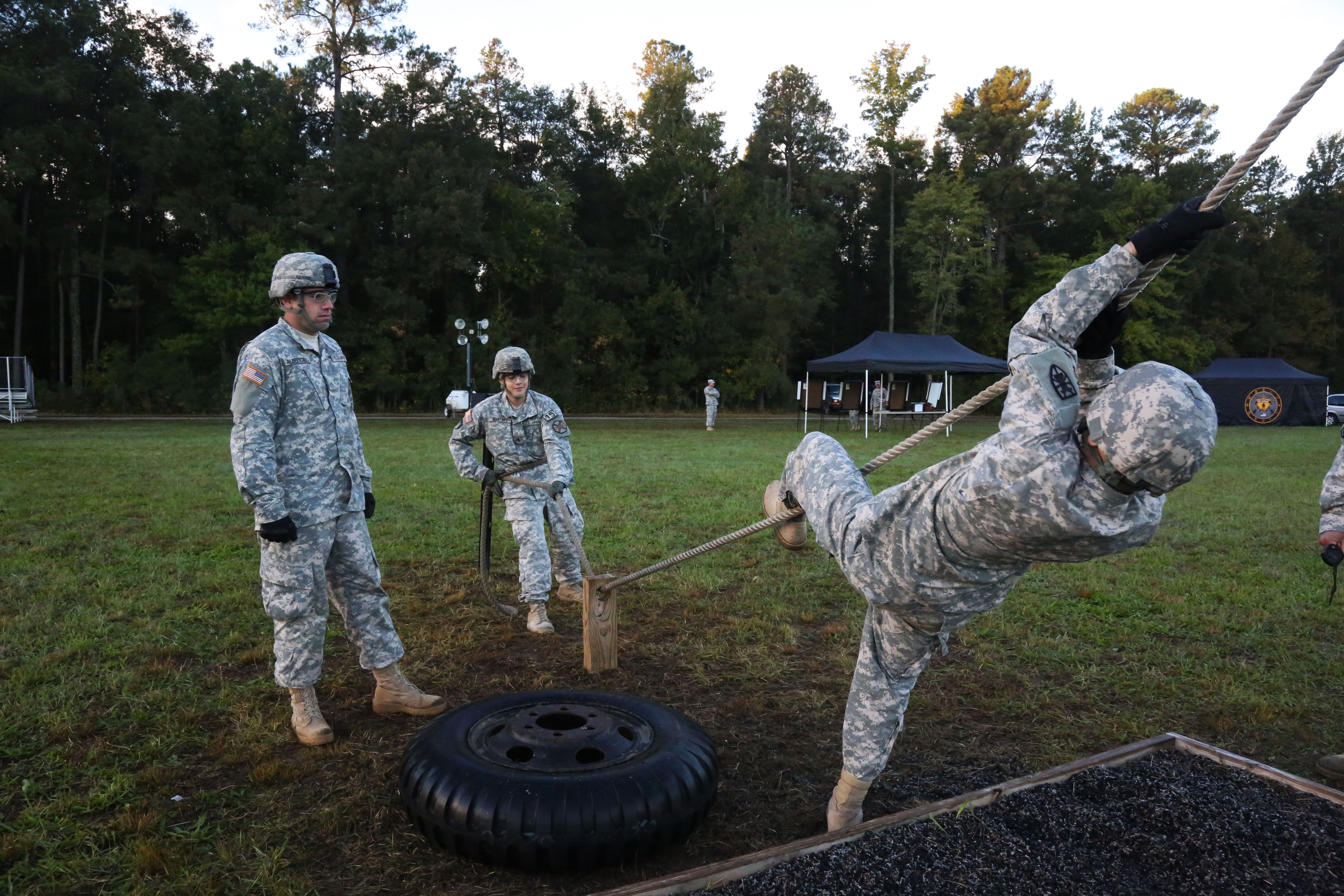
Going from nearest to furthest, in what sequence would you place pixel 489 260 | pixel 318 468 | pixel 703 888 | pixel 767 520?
pixel 703 888
pixel 767 520
pixel 318 468
pixel 489 260

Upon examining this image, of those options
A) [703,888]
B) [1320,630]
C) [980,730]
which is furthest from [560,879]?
[1320,630]

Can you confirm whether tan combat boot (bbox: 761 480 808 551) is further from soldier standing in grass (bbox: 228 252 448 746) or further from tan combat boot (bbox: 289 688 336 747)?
tan combat boot (bbox: 289 688 336 747)

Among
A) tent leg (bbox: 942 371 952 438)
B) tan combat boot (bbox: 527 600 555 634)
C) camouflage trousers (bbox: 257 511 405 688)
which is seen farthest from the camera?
tent leg (bbox: 942 371 952 438)

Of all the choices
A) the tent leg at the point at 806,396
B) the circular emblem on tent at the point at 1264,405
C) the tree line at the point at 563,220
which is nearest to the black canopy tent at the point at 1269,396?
the circular emblem on tent at the point at 1264,405

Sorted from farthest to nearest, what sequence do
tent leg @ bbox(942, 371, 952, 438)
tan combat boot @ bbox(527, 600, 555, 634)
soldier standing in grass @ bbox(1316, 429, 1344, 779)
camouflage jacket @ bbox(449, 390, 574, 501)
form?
tent leg @ bbox(942, 371, 952, 438) < camouflage jacket @ bbox(449, 390, 574, 501) < tan combat boot @ bbox(527, 600, 555, 634) < soldier standing in grass @ bbox(1316, 429, 1344, 779)

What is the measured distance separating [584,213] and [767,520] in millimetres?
48287

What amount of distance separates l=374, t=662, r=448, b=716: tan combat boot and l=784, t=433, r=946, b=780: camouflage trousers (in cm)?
225

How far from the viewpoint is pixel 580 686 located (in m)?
4.84

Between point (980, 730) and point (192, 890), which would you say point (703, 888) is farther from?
point (980, 730)

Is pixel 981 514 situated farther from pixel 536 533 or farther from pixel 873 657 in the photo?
pixel 536 533

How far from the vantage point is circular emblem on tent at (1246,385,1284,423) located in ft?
114

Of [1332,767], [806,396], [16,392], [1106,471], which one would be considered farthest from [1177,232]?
[16,392]

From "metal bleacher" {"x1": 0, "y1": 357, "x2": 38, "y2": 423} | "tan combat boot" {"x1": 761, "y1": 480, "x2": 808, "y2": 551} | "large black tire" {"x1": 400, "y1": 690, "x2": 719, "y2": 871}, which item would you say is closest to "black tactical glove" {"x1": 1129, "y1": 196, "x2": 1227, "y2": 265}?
"tan combat boot" {"x1": 761, "y1": 480, "x2": 808, "y2": 551}

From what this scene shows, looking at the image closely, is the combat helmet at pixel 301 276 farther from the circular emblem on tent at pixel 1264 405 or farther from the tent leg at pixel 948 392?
the circular emblem on tent at pixel 1264 405
